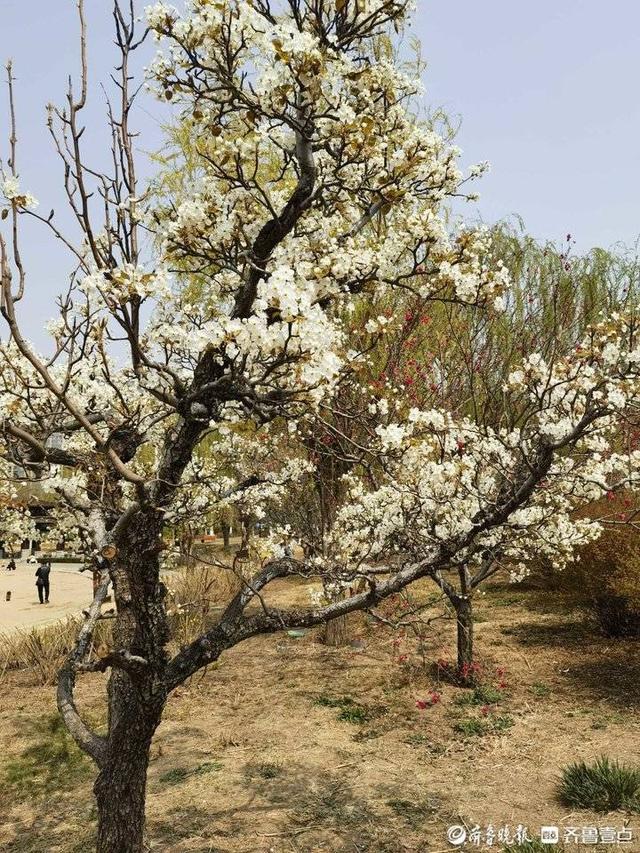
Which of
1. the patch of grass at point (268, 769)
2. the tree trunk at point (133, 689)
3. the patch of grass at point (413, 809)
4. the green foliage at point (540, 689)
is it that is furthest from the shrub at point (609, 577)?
the tree trunk at point (133, 689)

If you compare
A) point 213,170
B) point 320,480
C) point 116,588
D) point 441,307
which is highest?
point 441,307

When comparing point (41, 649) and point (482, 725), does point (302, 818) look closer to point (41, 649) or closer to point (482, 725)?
point (482, 725)

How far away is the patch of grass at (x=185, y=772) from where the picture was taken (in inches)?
234

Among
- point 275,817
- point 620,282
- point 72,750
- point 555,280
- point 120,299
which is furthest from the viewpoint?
point 620,282

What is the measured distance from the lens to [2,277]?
2205 mm

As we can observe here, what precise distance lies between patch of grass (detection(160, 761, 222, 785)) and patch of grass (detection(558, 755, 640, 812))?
3369 millimetres

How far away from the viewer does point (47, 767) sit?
6477 millimetres

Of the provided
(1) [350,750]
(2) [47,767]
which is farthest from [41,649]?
(1) [350,750]

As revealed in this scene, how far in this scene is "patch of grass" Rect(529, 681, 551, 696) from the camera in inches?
297

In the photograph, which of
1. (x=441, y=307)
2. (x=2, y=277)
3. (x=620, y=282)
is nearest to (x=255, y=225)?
(x=2, y=277)

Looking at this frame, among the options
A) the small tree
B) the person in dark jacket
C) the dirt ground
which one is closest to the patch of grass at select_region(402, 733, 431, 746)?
the dirt ground

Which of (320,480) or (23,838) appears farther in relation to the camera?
(320,480)

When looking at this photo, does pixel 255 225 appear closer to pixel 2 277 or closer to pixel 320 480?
pixel 2 277

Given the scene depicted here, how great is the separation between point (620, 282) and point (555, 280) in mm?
3152
